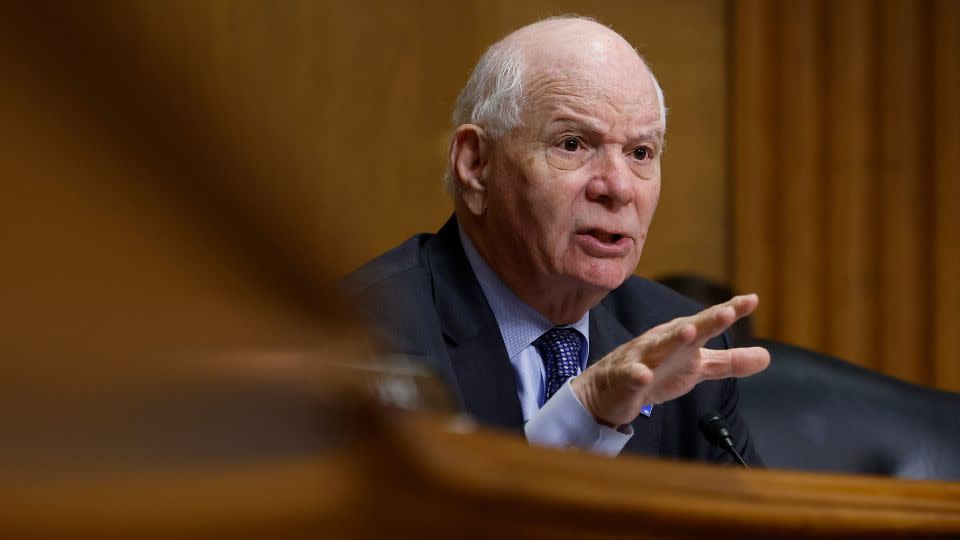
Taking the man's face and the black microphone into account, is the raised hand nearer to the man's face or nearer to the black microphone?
the black microphone

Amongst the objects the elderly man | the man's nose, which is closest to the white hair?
the elderly man

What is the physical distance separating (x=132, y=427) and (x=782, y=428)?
5.70ft

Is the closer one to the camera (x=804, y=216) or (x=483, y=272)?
(x=483, y=272)

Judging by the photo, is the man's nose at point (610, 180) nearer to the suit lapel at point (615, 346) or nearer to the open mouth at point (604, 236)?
the open mouth at point (604, 236)

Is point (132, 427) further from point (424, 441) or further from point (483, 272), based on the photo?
point (483, 272)

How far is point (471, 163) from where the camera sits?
5.44 feet

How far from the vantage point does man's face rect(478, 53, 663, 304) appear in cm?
155

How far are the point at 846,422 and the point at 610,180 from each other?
64 cm

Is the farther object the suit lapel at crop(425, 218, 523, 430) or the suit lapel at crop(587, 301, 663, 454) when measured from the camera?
the suit lapel at crop(587, 301, 663, 454)

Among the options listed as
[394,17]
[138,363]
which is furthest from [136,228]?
[394,17]

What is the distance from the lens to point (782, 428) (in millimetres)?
1838

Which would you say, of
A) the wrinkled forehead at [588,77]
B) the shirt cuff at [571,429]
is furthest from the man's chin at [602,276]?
the shirt cuff at [571,429]

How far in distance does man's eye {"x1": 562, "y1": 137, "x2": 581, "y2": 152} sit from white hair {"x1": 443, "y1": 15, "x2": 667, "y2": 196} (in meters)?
0.08

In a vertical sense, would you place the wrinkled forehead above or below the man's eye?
above
